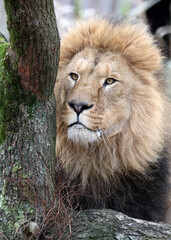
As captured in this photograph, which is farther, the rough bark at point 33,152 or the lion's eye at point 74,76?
the lion's eye at point 74,76

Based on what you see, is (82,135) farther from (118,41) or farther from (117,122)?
(118,41)

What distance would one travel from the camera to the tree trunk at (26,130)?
2.25m

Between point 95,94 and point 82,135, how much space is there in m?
0.31

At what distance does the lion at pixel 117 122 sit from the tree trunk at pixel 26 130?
53 cm

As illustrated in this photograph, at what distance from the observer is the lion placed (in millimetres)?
3041

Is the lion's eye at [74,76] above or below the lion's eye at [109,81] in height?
above

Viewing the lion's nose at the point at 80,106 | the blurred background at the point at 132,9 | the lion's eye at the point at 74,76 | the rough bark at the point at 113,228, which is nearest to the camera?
the rough bark at the point at 113,228

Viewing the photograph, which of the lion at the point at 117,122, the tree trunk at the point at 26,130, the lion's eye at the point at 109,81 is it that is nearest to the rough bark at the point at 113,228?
the tree trunk at the point at 26,130

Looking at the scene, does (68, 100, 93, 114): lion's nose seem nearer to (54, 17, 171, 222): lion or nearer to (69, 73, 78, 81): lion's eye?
(54, 17, 171, 222): lion

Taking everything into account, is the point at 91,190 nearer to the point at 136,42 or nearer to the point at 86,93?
the point at 86,93

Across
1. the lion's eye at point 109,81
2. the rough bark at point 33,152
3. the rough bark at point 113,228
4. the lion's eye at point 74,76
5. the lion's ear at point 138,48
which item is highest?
the lion's ear at point 138,48

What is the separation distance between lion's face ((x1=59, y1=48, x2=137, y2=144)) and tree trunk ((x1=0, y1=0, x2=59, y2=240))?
409 millimetres

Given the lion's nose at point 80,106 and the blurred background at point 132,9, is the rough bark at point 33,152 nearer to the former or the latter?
the lion's nose at point 80,106

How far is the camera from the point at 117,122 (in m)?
3.04
